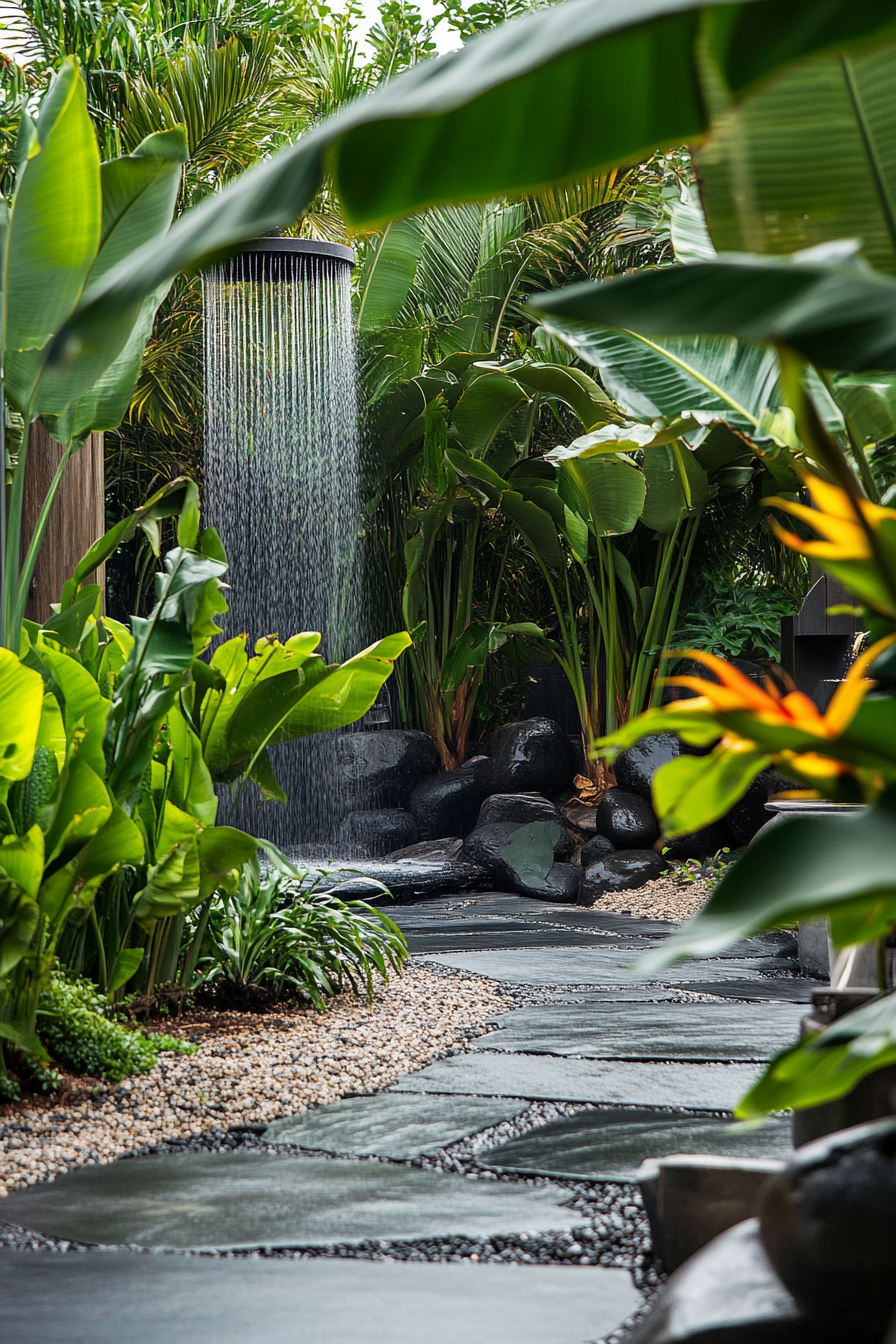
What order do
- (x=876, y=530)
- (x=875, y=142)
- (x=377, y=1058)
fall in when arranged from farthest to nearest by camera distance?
(x=377, y=1058) < (x=875, y=142) < (x=876, y=530)

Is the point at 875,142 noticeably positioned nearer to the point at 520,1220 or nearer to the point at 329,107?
the point at 520,1220

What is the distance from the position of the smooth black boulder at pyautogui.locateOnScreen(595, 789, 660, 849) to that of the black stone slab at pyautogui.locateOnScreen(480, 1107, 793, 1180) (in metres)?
5.74

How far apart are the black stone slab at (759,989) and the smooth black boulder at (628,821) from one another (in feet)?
11.5

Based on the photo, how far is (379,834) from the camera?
390 inches

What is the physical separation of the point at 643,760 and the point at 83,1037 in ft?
20.1

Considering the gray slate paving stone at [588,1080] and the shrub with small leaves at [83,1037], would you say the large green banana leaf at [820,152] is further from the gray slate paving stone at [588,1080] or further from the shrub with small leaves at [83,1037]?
the shrub with small leaves at [83,1037]

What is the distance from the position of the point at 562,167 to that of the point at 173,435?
36.7 feet

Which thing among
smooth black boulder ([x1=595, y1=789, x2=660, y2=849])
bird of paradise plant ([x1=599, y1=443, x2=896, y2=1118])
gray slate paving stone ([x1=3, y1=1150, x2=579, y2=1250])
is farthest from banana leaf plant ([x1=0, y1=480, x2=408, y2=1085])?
smooth black boulder ([x1=595, y1=789, x2=660, y2=849])

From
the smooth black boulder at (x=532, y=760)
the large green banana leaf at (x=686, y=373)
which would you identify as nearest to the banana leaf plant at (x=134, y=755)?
the large green banana leaf at (x=686, y=373)

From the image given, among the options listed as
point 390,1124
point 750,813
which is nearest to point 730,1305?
point 390,1124

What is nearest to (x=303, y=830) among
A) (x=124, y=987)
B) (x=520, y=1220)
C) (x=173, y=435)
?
(x=173, y=435)

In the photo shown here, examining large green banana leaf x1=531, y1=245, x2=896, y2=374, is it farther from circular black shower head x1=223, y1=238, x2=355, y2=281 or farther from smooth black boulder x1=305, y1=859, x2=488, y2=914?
smooth black boulder x1=305, y1=859, x2=488, y2=914

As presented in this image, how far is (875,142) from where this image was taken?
1632 millimetres

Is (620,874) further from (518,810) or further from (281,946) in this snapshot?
(281,946)
